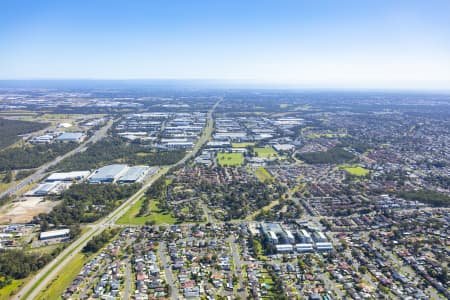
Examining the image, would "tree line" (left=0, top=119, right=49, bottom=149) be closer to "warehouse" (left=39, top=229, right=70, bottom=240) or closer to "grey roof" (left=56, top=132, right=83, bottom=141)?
"grey roof" (left=56, top=132, right=83, bottom=141)

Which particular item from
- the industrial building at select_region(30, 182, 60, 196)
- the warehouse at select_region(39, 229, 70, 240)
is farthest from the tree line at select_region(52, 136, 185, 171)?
the warehouse at select_region(39, 229, 70, 240)

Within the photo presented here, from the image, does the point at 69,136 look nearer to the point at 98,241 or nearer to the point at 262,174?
the point at 262,174

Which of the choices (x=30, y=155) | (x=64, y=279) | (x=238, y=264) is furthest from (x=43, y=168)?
(x=238, y=264)

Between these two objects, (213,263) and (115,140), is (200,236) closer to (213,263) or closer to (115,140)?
(213,263)

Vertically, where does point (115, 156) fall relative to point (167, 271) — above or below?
above

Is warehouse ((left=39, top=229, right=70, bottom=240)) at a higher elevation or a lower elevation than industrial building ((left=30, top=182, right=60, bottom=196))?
lower

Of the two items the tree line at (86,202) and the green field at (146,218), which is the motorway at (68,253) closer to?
the green field at (146,218)
